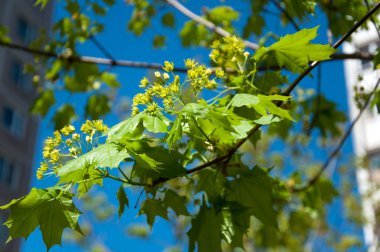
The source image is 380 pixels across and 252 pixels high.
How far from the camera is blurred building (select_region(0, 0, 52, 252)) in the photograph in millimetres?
14672

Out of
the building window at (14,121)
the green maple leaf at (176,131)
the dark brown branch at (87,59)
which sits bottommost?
the green maple leaf at (176,131)

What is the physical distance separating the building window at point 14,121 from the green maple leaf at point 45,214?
1403 centimetres

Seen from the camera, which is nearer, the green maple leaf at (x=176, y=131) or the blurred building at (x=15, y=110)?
the green maple leaf at (x=176, y=131)

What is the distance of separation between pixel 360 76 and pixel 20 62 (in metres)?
14.6

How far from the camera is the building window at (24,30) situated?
53.0ft

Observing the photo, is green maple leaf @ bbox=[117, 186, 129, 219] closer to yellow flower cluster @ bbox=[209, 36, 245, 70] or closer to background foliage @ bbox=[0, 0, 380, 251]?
background foliage @ bbox=[0, 0, 380, 251]

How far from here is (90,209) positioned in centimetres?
1107

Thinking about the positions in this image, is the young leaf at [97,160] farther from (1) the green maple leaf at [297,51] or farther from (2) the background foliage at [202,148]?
(1) the green maple leaf at [297,51]

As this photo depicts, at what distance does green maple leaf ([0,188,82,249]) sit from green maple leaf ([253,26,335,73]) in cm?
97

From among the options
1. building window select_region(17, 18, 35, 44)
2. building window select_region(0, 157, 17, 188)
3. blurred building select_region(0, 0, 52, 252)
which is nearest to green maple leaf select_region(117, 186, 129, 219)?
blurred building select_region(0, 0, 52, 252)

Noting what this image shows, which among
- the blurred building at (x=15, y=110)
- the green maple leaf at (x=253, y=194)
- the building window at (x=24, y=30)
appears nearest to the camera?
the green maple leaf at (x=253, y=194)

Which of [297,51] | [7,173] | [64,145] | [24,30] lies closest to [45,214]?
[64,145]

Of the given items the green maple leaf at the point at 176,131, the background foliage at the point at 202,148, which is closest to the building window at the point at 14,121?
the background foliage at the point at 202,148

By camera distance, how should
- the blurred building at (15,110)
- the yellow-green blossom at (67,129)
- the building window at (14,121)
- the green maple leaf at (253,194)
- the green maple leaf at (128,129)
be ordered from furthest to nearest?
1. the building window at (14,121)
2. the blurred building at (15,110)
3. the green maple leaf at (253,194)
4. the yellow-green blossom at (67,129)
5. the green maple leaf at (128,129)
